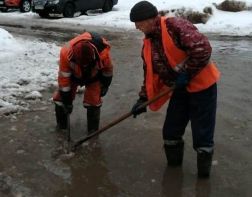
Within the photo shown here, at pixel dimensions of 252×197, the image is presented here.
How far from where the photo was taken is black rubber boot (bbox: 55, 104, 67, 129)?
5962 mm

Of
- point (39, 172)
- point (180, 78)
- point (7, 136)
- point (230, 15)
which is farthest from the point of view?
point (230, 15)

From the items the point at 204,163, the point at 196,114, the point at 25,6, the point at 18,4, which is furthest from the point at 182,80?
the point at 18,4

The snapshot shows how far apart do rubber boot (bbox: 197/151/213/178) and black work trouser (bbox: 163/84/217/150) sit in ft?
0.26

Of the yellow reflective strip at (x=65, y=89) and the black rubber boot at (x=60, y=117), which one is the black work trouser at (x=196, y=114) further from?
the black rubber boot at (x=60, y=117)

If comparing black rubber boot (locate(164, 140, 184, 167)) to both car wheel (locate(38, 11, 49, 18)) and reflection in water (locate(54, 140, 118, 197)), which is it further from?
car wheel (locate(38, 11, 49, 18))

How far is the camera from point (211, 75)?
4.36 metres

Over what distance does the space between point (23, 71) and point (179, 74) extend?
4.87m

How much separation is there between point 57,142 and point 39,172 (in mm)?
797

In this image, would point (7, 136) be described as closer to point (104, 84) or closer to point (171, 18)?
point (104, 84)

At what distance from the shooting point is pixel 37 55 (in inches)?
401

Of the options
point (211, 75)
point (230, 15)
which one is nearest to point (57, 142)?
point (211, 75)

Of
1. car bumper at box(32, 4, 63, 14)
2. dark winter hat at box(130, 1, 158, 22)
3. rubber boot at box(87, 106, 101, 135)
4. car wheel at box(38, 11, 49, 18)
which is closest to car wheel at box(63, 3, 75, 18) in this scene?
car bumper at box(32, 4, 63, 14)

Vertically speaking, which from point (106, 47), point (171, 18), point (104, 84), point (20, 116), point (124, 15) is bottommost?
point (124, 15)

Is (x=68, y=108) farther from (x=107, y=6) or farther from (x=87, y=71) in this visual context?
(x=107, y=6)
